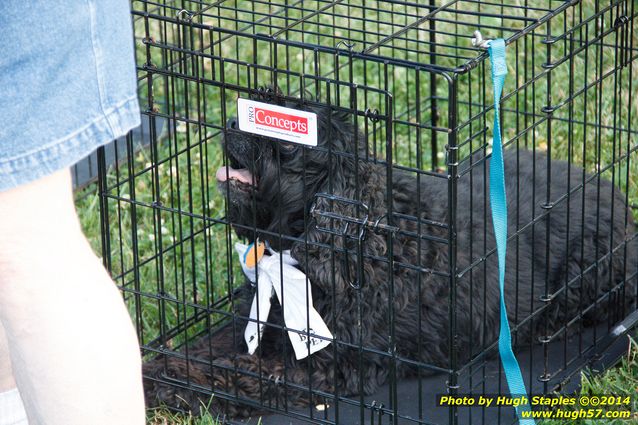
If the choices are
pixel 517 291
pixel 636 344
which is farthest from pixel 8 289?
pixel 636 344

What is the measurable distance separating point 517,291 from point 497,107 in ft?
2.92

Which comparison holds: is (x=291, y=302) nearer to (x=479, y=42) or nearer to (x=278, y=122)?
(x=278, y=122)

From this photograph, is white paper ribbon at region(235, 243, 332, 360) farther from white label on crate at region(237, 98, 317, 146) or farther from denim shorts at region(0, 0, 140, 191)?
denim shorts at region(0, 0, 140, 191)

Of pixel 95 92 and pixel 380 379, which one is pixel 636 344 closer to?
pixel 380 379

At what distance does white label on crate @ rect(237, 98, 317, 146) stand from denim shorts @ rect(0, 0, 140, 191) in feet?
2.42

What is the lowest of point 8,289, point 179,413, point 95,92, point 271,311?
point 179,413

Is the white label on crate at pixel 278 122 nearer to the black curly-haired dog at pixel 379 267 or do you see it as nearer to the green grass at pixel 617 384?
the black curly-haired dog at pixel 379 267

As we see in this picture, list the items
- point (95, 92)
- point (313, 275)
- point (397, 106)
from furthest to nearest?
point (397, 106)
point (313, 275)
point (95, 92)

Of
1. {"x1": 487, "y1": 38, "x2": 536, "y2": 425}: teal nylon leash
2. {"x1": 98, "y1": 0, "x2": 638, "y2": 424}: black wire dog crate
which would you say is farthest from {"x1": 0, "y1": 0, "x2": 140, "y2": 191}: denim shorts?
{"x1": 487, "y1": 38, "x2": 536, "y2": 425}: teal nylon leash

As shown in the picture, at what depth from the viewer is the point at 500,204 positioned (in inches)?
108

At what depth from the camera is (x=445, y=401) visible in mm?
3238

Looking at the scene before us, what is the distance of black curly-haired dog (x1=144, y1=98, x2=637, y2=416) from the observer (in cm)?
308

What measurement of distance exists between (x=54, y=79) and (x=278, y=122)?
2.86 ft

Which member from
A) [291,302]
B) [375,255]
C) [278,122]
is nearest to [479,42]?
[278,122]
